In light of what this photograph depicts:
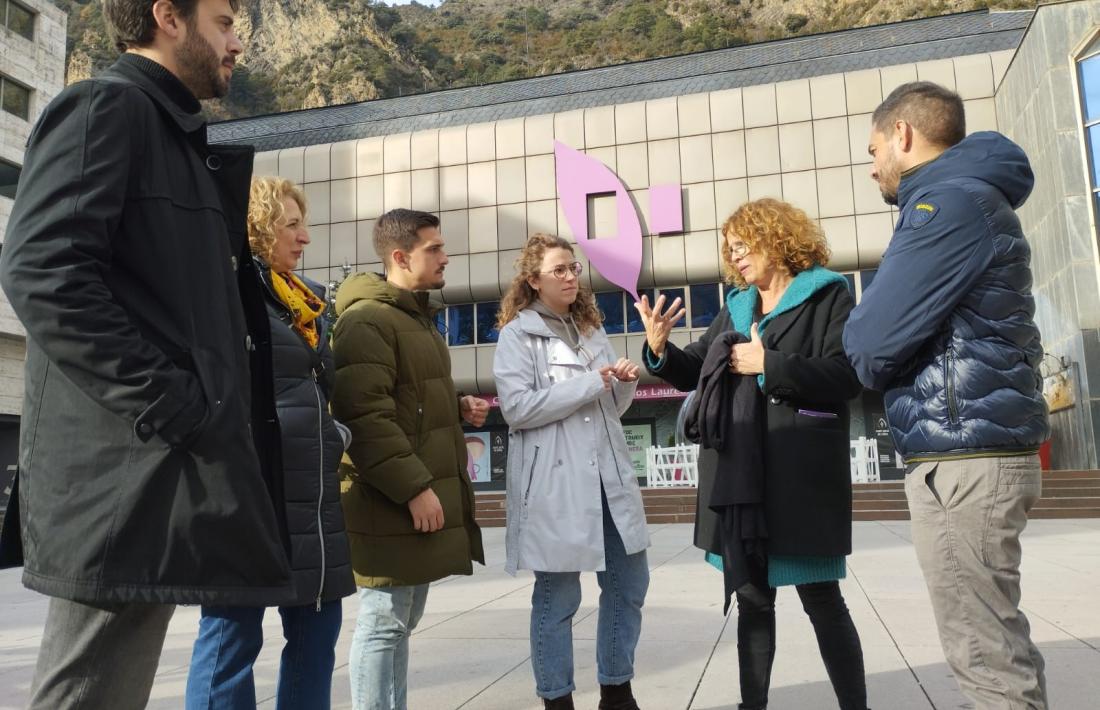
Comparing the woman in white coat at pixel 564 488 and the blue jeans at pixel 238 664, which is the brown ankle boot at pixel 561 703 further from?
the blue jeans at pixel 238 664

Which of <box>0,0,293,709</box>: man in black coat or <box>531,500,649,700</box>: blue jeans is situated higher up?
<box>0,0,293,709</box>: man in black coat

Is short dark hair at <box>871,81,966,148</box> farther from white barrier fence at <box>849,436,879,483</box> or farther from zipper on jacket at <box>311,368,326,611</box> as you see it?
white barrier fence at <box>849,436,879,483</box>

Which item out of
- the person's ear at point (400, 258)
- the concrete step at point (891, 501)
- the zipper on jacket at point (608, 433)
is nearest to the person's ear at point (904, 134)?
the zipper on jacket at point (608, 433)

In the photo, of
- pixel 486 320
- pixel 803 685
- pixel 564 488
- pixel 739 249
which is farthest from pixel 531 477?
pixel 486 320

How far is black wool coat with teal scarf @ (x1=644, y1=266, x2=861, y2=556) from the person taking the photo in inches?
126

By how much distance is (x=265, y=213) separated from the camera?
290 centimetres

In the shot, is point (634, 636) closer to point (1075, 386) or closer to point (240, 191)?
point (240, 191)

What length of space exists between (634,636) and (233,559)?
7.08 ft

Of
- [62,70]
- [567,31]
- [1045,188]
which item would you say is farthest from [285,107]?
[1045,188]

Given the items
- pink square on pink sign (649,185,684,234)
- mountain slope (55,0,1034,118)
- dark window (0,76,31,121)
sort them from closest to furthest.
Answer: pink square on pink sign (649,185,684,234), dark window (0,76,31,121), mountain slope (55,0,1034,118)

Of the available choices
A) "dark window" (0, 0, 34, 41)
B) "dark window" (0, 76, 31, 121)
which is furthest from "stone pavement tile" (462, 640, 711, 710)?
"dark window" (0, 0, 34, 41)

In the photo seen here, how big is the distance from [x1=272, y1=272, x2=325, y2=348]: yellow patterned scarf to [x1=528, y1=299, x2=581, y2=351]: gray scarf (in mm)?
1131

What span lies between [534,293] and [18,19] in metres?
35.8

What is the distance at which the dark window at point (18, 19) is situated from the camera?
102 ft
